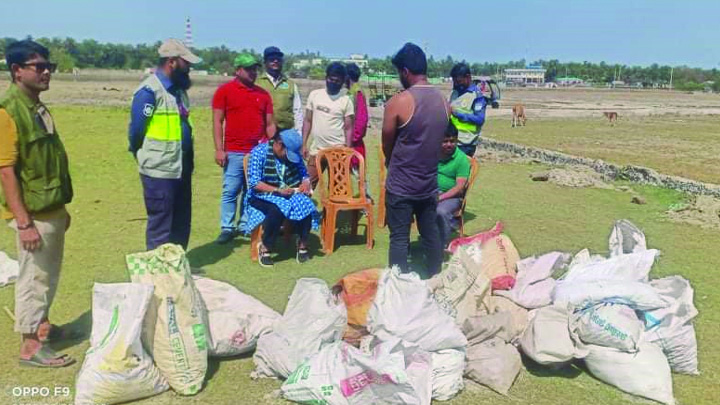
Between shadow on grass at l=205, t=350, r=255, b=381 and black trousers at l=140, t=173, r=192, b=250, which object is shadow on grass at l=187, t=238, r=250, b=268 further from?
shadow on grass at l=205, t=350, r=255, b=381

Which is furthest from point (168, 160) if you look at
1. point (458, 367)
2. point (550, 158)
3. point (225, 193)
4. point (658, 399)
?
point (550, 158)

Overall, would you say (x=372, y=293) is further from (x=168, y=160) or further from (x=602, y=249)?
(x=602, y=249)

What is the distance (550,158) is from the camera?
13.2 m

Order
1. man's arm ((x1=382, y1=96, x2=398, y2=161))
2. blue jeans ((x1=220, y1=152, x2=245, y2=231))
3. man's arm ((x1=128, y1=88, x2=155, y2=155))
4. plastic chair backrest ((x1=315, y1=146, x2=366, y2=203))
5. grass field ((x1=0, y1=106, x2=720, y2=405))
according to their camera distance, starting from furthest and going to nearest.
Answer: plastic chair backrest ((x1=315, y1=146, x2=366, y2=203)), blue jeans ((x1=220, y1=152, x2=245, y2=231)), man's arm ((x1=128, y1=88, x2=155, y2=155)), man's arm ((x1=382, y1=96, x2=398, y2=161)), grass field ((x1=0, y1=106, x2=720, y2=405))

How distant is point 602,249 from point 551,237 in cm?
55

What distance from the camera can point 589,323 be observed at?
3.65m

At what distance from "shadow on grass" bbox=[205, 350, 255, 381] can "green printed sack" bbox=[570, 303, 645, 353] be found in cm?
190

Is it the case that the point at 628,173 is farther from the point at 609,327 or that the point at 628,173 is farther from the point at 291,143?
the point at 609,327

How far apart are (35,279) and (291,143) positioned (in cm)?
246

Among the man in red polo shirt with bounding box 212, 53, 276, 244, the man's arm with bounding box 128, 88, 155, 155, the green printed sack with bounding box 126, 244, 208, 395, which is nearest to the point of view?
the green printed sack with bounding box 126, 244, 208, 395

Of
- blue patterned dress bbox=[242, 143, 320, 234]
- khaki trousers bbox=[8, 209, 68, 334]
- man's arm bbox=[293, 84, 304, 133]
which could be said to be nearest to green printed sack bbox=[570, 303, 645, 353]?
blue patterned dress bbox=[242, 143, 320, 234]

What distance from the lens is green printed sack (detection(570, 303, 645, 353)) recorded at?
11.8 ft

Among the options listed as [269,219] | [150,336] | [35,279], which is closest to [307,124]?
[269,219]

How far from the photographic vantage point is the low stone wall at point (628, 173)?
382 inches
